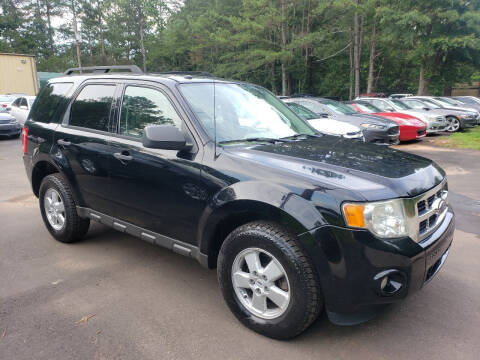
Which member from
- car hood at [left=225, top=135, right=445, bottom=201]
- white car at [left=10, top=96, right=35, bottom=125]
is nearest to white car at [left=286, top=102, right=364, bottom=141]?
car hood at [left=225, top=135, right=445, bottom=201]

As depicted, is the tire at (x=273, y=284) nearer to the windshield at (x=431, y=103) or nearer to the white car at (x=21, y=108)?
the white car at (x=21, y=108)

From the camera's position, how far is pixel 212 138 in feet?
9.75

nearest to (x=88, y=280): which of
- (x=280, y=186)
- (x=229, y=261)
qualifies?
(x=229, y=261)

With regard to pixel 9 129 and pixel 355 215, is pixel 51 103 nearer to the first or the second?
pixel 355 215

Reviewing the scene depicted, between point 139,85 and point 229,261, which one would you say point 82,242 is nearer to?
point 139,85

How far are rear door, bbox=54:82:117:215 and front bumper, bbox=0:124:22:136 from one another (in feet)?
39.0

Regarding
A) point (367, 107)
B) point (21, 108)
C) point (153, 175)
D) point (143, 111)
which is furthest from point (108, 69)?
point (21, 108)

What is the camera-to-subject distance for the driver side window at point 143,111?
3.23m

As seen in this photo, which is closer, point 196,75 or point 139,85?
point 139,85

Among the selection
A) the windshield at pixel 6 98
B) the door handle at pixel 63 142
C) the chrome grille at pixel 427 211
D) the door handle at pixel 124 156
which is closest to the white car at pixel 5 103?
the windshield at pixel 6 98

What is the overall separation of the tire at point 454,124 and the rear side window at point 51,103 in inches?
556

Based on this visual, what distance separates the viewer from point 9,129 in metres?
14.1

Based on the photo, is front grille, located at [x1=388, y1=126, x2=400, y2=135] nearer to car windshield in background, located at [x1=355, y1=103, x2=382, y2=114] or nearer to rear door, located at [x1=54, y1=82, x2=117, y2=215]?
car windshield in background, located at [x1=355, y1=103, x2=382, y2=114]

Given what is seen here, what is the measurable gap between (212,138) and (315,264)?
125 cm
